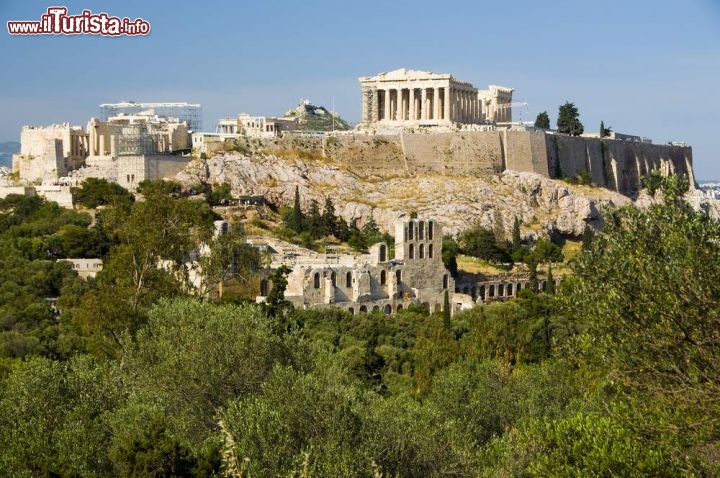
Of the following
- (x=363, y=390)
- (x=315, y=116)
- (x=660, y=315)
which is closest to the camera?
(x=660, y=315)

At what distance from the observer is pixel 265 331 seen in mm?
25922

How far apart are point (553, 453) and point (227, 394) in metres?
7.88

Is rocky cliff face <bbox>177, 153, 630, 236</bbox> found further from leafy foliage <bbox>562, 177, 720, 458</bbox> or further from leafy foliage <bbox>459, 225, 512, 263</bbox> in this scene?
leafy foliage <bbox>562, 177, 720, 458</bbox>

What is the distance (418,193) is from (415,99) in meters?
10.5

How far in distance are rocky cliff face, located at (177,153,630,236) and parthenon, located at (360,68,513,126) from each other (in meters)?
5.65

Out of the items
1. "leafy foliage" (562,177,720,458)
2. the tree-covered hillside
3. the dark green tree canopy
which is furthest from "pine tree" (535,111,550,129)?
"leafy foliage" (562,177,720,458)

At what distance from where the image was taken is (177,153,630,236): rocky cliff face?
202ft

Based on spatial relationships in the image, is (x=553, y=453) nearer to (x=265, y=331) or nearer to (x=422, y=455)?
(x=422, y=455)

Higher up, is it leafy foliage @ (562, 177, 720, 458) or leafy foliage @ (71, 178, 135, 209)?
leafy foliage @ (71, 178, 135, 209)

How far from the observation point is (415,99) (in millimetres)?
73562

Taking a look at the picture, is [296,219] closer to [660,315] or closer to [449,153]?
[449,153]

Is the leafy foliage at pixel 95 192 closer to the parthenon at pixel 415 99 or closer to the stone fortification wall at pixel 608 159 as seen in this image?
the parthenon at pixel 415 99

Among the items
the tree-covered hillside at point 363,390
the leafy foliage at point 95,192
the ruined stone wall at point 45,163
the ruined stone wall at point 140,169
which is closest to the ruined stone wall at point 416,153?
the ruined stone wall at point 140,169

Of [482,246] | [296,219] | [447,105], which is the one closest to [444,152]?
[447,105]
